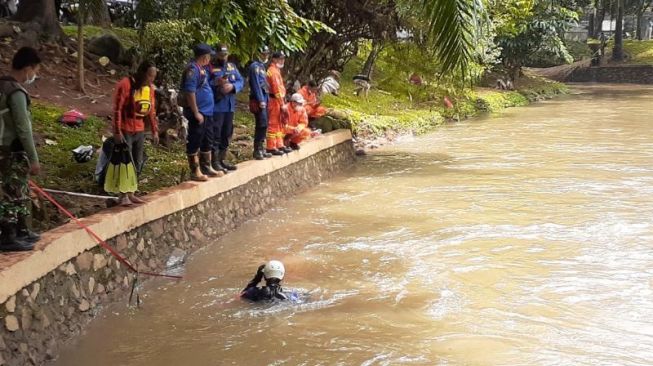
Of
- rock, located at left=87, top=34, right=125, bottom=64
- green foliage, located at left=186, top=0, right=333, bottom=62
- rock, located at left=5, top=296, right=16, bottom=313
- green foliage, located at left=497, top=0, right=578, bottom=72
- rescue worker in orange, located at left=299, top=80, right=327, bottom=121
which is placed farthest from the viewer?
green foliage, located at left=497, top=0, right=578, bottom=72

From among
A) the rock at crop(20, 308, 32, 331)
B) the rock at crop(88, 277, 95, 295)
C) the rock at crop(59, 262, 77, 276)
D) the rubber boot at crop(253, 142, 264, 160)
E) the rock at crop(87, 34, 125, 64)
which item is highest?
the rock at crop(87, 34, 125, 64)

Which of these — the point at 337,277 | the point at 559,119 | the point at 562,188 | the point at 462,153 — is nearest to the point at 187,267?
the point at 337,277

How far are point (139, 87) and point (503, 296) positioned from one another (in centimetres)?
380

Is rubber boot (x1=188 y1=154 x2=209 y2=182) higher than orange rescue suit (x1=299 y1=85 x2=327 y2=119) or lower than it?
lower

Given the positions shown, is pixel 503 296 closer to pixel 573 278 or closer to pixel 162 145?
pixel 573 278

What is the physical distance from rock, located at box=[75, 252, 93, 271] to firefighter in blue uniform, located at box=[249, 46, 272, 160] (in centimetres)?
413

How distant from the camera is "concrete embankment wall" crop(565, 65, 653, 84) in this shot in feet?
127

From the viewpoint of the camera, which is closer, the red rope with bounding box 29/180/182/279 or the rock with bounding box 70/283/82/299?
the rock with bounding box 70/283/82/299

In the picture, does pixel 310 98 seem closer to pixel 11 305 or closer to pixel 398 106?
pixel 11 305

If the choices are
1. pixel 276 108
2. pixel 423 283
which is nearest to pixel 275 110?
pixel 276 108

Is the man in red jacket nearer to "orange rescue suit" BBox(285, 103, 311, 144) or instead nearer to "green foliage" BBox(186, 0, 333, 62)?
"green foliage" BBox(186, 0, 333, 62)

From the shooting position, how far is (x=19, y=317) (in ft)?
15.6

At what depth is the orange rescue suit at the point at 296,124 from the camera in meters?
10.9

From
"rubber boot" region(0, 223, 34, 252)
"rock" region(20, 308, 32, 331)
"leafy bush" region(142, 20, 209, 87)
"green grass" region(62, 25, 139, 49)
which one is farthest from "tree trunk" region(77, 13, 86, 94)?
"rock" region(20, 308, 32, 331)
